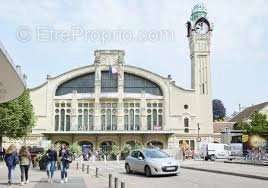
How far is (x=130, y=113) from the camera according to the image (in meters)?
67.2

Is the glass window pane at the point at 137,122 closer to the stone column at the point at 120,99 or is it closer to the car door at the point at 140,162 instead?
the stone column at the point at 120,99

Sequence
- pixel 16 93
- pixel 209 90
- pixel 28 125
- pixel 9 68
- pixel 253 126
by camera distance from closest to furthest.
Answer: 1. pixel 9 68
2. pixel 16 93
3. pixel 28 125
4. pixel 253 126
5. pixel 209 90

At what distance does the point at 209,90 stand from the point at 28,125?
29724mm

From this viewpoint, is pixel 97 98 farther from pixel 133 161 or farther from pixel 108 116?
pixel 133 161

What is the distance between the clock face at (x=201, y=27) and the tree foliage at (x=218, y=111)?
167ft

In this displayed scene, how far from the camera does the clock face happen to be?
2819 inches

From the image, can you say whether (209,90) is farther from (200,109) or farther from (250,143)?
(250,143)

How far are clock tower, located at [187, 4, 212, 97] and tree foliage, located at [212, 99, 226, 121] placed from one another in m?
51.0

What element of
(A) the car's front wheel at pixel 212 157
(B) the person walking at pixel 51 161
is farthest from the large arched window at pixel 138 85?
(B) the person walking at pixel 51 161

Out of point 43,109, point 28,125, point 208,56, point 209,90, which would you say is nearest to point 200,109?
point 209,90

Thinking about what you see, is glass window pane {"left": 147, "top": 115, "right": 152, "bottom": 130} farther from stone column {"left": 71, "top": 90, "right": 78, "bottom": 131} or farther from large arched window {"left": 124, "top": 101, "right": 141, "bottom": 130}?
stone column {"left": 71, "top": 90, "right": 78, "bottom": 131}

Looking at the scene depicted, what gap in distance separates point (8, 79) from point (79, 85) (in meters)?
55.1

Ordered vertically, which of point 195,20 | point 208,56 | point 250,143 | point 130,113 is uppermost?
point 195,20

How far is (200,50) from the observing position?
70062 millimetres
